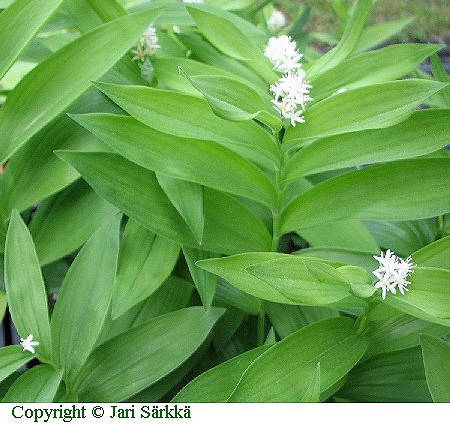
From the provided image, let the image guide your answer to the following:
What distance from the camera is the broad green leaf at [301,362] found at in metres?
0.58

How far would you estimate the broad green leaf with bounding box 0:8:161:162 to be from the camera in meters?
0.70

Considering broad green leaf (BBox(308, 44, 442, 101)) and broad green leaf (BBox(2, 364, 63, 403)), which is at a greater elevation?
broad green leaf (BBox(308, 44, 442, 101))

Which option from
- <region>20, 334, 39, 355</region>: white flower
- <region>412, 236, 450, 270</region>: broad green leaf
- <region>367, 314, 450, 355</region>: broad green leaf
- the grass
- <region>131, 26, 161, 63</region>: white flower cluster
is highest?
the grass

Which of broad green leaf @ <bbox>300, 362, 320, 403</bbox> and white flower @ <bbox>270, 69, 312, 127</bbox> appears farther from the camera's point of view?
white flower @ <bbox>270, 69, 312, 127</bbox>

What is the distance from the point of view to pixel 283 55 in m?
0.74

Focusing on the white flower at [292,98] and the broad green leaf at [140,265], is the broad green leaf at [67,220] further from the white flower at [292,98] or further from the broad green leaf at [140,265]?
the white flower at [292,98]

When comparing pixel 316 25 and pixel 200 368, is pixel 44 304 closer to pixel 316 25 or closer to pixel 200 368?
pixel 200 368

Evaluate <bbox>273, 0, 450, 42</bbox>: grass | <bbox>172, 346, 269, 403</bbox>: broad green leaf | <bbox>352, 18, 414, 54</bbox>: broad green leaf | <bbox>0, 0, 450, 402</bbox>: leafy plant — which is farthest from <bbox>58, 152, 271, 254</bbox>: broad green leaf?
<bbox>273, 0, 450, 42</bbox>: grass

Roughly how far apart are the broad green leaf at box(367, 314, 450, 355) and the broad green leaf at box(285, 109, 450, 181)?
0.49 ft

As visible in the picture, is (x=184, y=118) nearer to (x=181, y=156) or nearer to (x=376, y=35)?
(x=181, y=156)

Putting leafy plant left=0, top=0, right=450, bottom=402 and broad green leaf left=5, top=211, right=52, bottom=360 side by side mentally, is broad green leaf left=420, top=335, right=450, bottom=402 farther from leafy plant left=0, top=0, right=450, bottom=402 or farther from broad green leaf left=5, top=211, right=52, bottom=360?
broad green leaf left=5, top=211, right=52, bottom=360

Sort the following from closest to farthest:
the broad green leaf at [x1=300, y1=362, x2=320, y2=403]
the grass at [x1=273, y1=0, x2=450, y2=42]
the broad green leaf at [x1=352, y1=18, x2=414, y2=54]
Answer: the broad green leaf at [x1=300, y1=362, x2=320, y2=403] < the broad green leaf at [x1=352, y1=18, x2=414, y2=54] < the grass at [x1=273, y1=0, x2=450, y2=42]

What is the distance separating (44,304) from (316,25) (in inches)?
104

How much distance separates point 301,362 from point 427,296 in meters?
0.12
